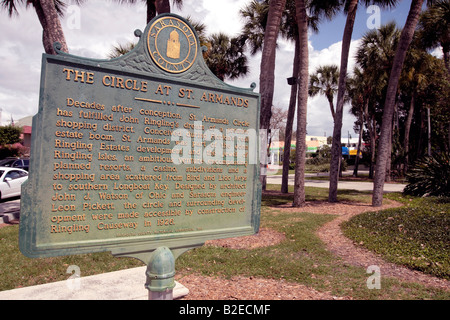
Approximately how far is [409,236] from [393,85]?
6.55 meters

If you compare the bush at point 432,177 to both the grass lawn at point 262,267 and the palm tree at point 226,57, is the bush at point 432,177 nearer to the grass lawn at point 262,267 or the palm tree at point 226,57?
the grass lawn at point 262,267

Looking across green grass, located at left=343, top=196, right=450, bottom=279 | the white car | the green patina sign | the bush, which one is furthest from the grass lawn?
the bush

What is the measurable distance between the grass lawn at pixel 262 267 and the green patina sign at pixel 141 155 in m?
1.90

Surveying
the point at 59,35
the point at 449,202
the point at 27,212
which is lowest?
the point at 449,202

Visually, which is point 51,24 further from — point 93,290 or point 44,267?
point 93,290

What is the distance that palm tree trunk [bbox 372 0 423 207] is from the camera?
11.0 meters

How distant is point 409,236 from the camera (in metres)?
6.83

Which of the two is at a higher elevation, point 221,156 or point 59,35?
point 59,35

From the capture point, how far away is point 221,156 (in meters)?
3.50

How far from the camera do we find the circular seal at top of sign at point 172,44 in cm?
313

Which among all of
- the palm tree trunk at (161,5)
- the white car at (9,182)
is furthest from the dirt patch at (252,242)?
the white car at (9,182)

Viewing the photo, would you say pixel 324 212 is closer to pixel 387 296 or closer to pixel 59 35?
pixel 387 296

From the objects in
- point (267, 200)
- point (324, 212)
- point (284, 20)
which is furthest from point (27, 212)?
point (284, 20)

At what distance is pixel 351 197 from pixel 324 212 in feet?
14.8
